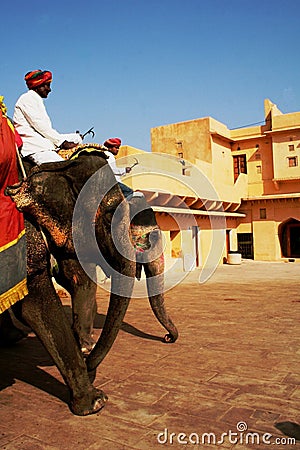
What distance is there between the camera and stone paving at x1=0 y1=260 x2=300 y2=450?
306 cm

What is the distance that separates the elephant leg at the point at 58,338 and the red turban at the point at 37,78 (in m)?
2.00

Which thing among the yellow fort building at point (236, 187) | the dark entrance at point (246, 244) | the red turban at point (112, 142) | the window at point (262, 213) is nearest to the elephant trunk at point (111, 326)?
the red turban at point (112, 142)

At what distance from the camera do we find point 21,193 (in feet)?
11.5

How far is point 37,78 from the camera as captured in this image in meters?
4.41

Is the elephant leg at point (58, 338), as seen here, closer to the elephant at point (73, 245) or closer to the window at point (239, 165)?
the elephant at point (73, 245)

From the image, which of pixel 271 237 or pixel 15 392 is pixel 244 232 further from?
pixel 15 392

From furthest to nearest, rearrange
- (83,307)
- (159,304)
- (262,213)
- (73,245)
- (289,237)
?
1. (289,237)
2. (262,213)
3. (159,304)
4. (83,307)
5. (73,245)

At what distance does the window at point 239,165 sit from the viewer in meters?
28.9

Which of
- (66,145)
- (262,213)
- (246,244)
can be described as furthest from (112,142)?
(246,244)

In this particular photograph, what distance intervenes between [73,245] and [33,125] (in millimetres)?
1328

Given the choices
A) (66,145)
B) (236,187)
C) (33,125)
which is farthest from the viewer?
(236,187)

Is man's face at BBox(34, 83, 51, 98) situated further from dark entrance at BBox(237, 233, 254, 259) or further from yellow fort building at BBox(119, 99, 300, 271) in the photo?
dark entrance at BBox(237, 233, 254, 259)

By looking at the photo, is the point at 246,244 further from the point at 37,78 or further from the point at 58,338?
the point at 58,338

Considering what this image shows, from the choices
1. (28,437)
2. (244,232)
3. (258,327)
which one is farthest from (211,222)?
(28,437)
